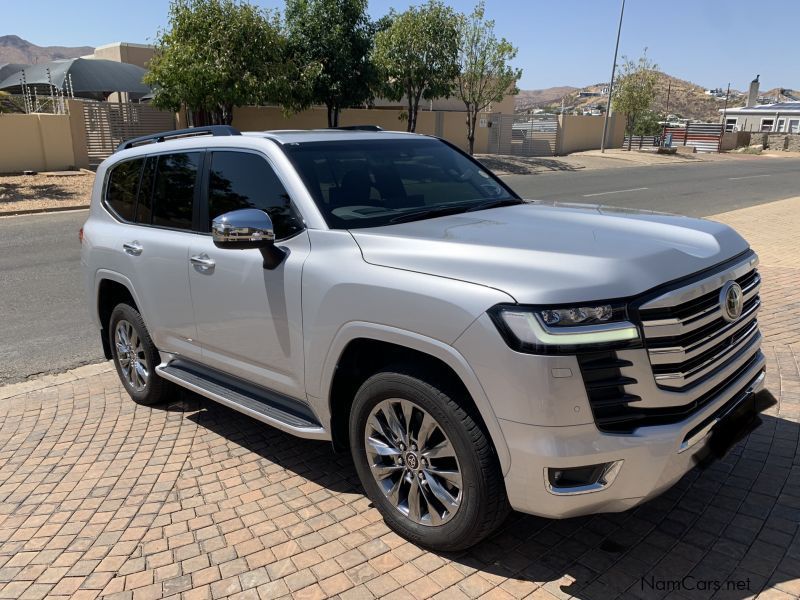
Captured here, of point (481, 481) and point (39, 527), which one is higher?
point (481, 481)

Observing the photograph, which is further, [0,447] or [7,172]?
[7,172]

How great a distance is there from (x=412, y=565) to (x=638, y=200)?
15.8 meters

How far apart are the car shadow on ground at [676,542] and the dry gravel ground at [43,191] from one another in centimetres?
1602

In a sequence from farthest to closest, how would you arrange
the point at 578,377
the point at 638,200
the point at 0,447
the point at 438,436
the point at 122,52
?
the point at 122,52 < the point at 638,200 < the point at 0,447 < the point at 438,436 < the point at 578,377

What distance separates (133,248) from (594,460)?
342 centimetres

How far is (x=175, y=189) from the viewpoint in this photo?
14.4 ft

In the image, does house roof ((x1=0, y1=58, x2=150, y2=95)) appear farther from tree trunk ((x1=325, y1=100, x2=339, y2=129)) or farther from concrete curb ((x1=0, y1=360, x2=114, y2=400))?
concrete curb ((x1=0, y1=360, x2=114, y2=400))

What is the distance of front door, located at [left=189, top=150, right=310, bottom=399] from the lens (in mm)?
3424

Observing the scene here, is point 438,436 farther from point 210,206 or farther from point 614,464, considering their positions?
point 210,206

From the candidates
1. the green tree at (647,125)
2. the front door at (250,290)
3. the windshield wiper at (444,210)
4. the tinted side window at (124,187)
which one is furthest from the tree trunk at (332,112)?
the green tree at (647,125)

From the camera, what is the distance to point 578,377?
247cm

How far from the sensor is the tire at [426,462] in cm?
273

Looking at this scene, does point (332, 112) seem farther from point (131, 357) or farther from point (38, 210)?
point (131, 357)

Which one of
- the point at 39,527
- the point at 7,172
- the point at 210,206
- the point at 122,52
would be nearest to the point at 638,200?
the point at 210,206
